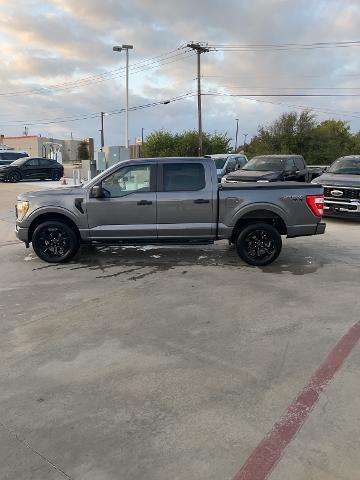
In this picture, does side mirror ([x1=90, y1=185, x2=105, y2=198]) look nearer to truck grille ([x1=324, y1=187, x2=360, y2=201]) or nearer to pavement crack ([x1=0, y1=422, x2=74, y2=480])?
pavement crack ([x1=0, y1=422, x2=74, y2=480])

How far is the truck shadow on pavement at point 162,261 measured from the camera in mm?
7461

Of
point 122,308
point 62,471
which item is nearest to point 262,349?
point 122,308

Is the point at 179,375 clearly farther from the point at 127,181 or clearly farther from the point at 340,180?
the point at 340,180

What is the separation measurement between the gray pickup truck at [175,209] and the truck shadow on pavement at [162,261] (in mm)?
356

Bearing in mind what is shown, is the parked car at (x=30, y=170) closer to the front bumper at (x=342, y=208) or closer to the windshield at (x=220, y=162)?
the windshield at (x=220, y=162)

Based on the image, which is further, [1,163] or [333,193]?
[1,163]

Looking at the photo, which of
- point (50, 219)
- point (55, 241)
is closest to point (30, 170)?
point (50, 219)

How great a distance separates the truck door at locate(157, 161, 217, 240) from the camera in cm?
766

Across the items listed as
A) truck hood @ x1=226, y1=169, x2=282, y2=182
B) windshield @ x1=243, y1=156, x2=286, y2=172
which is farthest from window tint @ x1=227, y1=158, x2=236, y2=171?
truck hood @ x1=226, y1=169, x2=282, y2=182

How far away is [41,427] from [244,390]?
1.54 meters

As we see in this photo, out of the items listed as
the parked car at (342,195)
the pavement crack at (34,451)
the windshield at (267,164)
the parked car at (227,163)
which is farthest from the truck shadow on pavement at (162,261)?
the parked car at (227,163)

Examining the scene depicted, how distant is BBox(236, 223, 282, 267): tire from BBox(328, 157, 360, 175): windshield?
733cm

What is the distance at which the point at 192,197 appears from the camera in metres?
7.66

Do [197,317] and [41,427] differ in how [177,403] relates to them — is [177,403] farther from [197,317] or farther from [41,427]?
[197,317]
